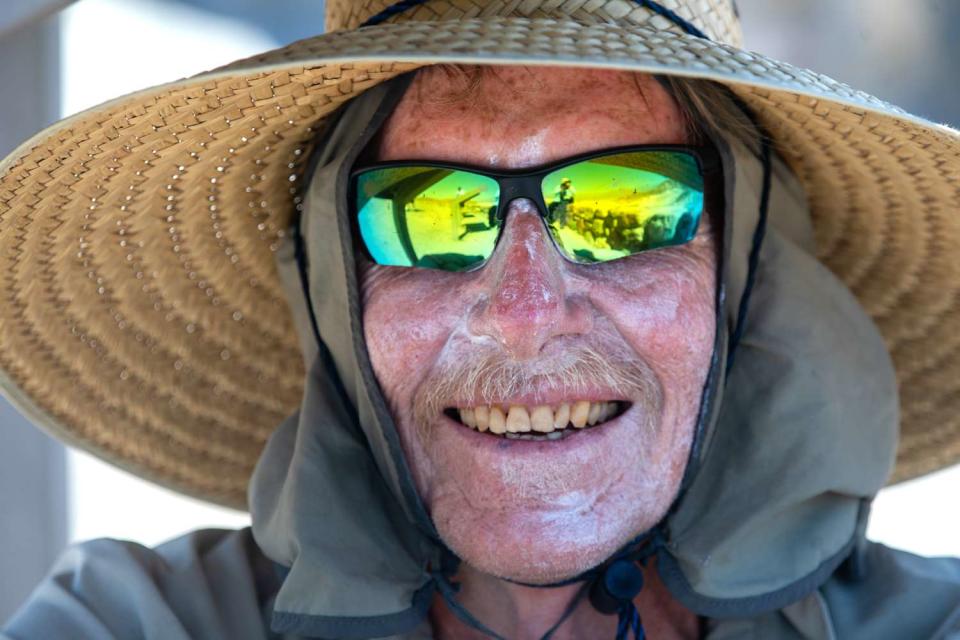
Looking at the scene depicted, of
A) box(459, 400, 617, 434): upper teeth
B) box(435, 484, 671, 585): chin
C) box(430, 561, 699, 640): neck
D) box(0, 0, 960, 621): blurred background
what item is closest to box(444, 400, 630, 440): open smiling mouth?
box(459, 400, 617, 434): upper teeth

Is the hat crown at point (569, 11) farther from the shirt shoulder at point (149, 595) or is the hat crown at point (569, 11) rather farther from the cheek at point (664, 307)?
the shirt shoulder at point (149, 595)

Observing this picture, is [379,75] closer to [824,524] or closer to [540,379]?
[540,379]

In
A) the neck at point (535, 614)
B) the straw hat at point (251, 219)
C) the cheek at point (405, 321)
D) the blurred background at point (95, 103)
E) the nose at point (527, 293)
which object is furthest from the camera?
the blurred background at point (95, 103)

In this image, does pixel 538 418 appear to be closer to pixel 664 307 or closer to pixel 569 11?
pixel 664 307

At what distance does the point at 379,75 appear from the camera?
5.85 feet

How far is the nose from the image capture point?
5.59 feet

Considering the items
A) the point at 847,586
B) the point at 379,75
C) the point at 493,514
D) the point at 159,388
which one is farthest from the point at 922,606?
the point at 159,388

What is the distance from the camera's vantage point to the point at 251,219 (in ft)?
6.91

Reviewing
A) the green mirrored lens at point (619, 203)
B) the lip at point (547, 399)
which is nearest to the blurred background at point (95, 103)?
the lip at point (547, 399)

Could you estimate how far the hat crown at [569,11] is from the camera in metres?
1.72

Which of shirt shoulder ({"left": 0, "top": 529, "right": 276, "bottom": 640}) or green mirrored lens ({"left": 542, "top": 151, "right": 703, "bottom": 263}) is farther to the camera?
shirt shoulder ({"left": 0, "top": 529, "right": 276, "bottom": 640})

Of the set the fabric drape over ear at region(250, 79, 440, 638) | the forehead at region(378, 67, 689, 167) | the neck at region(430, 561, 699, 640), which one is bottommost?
the neck at region(430, 561, 699, 640)

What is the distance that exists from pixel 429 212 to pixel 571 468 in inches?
16.3

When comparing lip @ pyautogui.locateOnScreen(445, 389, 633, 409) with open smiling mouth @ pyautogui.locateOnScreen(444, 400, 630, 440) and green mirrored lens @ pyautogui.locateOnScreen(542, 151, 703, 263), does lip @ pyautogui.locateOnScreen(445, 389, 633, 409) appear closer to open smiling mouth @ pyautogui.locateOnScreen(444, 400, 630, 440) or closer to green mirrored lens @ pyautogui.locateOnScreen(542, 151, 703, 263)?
open smiling mouth @ pyautogui.locateOnScreen(444, 400, 630, 440)
